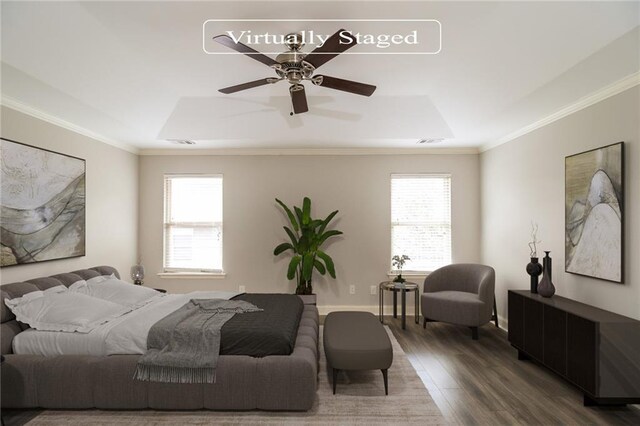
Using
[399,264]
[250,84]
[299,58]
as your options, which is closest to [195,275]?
[399,264]

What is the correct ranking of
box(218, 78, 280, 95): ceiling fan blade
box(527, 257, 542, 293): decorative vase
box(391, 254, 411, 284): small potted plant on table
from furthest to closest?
box(391, 254, 411, 284): small potted plant on table, box(527, 257, 542, 293): decorative vase, box(218, 78, 280, 95): ceiling fan blade

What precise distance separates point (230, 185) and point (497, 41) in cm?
407

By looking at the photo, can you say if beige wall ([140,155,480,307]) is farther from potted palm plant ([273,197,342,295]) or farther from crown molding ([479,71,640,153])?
crown molding ([479,71,640,153])

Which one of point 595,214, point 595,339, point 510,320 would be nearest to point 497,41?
point 595,214

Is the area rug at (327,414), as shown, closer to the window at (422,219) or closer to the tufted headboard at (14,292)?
the tufted headboard at (14,292)

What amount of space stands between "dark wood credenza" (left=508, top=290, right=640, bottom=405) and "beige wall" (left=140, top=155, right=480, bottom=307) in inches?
94.5

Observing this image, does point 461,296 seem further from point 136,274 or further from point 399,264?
point 136,274

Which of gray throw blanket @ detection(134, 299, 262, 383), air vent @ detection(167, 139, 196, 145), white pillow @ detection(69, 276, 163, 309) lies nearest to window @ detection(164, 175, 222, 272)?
air vent @ detection(167, 139, 196, 145)

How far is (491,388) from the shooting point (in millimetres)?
3072

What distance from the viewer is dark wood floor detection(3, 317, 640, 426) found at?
2.62 metres

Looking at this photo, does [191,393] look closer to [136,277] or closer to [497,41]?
[136,277]

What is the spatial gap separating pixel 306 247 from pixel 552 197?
3.08 meters

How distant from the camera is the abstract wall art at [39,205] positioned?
124 inches

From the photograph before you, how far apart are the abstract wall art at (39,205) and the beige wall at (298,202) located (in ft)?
4.99
